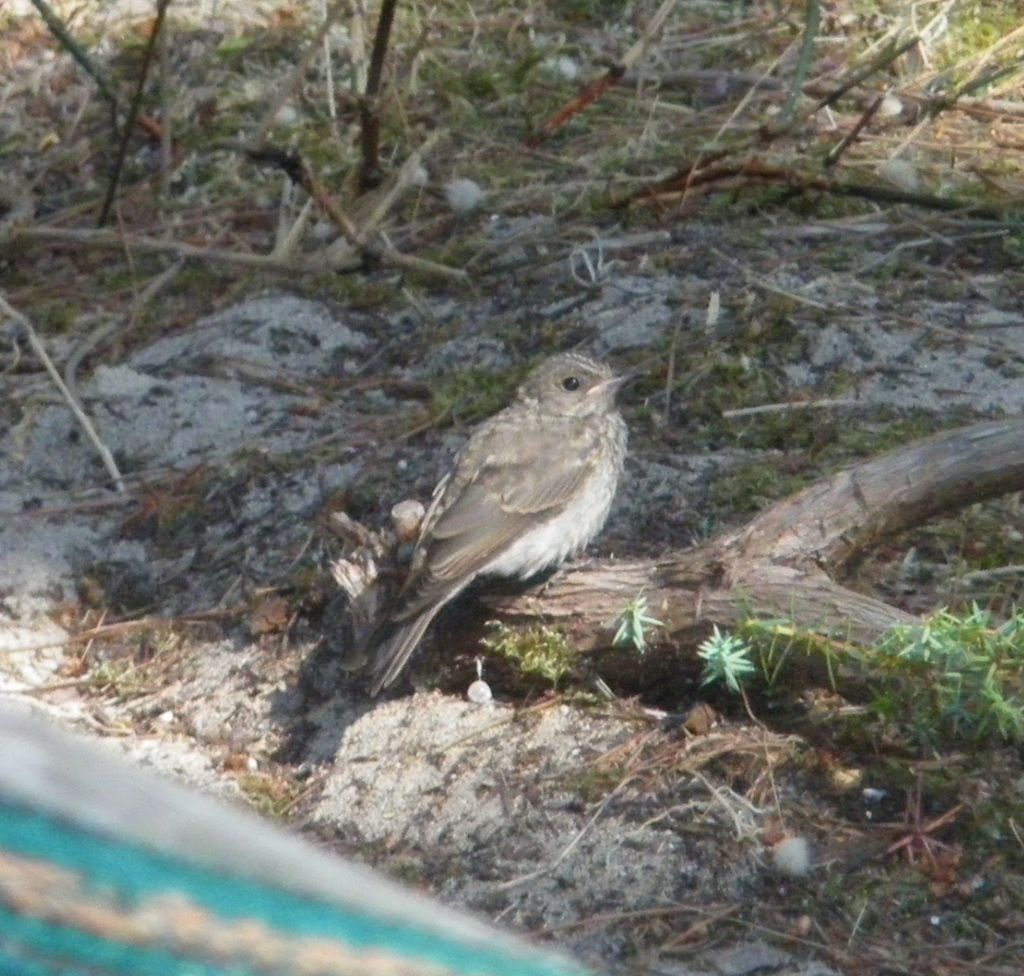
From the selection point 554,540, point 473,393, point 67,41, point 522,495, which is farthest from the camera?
point 67,41

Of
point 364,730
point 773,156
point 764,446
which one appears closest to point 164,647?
point 364,730

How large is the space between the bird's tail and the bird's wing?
36 mm

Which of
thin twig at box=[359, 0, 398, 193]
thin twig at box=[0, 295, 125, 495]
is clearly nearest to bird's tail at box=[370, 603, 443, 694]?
thin twig at box=[0, 295, 125, 495]

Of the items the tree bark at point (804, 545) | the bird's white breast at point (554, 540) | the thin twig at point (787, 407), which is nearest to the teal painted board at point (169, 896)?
the tree bark at point (804, 545)

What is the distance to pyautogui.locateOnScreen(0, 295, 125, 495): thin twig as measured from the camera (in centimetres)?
604

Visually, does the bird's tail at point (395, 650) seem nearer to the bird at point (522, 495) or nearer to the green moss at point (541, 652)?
the bird at point (522, 495)

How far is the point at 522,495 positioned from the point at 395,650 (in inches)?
31.2

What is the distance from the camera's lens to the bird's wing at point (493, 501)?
16.1 feet

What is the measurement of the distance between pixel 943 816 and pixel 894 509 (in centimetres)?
83

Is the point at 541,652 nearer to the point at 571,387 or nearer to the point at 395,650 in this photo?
the point at 395,650

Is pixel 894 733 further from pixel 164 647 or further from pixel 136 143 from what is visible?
pixel 136 143

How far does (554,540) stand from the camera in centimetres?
515

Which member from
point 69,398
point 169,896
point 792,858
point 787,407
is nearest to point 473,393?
point 787,407

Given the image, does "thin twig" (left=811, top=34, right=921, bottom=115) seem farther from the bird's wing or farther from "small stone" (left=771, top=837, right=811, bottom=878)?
"small stone" (left=771, top=837, right=811, bottom=878)
